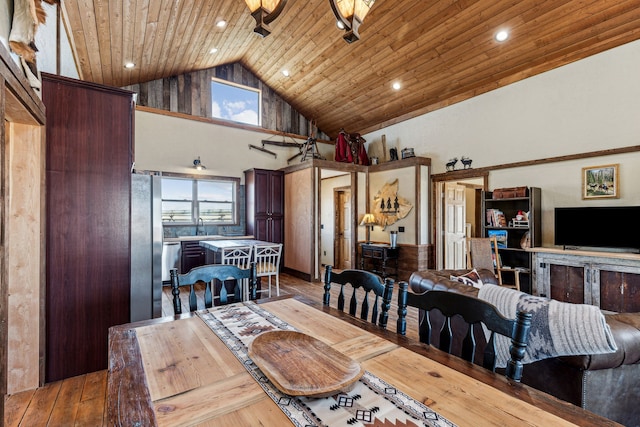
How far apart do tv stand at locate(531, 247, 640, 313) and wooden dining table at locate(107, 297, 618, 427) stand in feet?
12.3

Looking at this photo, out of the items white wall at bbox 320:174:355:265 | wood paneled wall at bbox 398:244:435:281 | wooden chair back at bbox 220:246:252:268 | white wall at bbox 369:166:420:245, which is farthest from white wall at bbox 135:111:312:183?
wood paneled wall at bbox 398:244:435:281

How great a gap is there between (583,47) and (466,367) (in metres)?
5.04

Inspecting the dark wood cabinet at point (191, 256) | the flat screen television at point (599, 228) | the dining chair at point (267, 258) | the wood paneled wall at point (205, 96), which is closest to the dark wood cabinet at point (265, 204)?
the dark wood cabinet at point (191, 256)

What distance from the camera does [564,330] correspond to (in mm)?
1467

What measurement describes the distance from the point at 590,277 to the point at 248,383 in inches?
176

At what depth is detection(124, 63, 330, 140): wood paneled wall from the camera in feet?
19.7

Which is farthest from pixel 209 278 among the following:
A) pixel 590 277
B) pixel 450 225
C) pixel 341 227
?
pixel 341 227

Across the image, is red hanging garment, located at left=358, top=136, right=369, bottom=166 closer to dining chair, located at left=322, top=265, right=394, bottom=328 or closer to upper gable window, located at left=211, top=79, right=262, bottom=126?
upper gable window, located at left=211, top=79, right=262, bottom=126

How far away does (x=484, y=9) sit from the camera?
4020mm

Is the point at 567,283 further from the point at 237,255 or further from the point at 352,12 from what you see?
the point at 237,255

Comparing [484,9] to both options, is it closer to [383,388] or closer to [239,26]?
[239,26]

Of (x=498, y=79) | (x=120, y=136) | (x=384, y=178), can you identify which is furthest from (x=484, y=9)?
(x=120, y=136)

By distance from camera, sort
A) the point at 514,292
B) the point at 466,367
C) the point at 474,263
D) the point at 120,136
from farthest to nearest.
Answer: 1. the point at 474,263
2. the point at 120,136
3. the point at 514,292
4. the point at 466,367

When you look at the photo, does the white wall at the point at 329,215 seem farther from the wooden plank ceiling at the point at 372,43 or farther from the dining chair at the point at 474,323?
the dining chair at the point at 474,323
